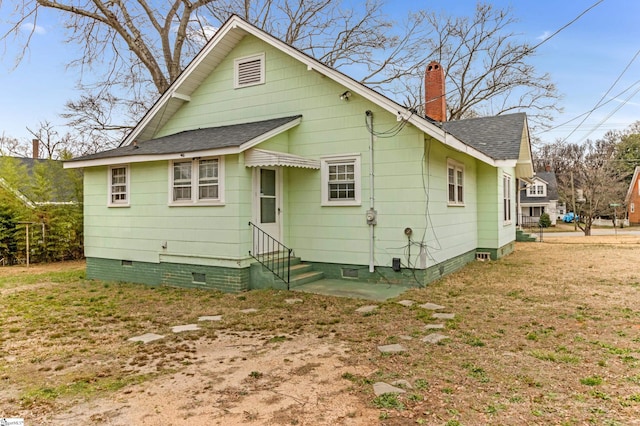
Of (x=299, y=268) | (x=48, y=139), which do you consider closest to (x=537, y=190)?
(x=299, y=268)

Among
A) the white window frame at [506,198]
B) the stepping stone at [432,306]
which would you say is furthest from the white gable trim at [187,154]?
the white window frame at [506,198]

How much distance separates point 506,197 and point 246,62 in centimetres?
1005

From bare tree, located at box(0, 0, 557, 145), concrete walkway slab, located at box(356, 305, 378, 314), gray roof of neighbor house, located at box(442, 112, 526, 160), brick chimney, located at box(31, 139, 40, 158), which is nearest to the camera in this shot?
concrete walkway slab, located at box(356, 305, 378, 314)

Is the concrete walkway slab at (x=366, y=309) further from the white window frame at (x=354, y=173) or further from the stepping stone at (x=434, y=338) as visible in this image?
the white window frame at (x=354, y=173)

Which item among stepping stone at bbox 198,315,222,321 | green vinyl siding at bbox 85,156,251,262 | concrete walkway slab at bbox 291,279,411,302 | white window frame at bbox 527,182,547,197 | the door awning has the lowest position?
stepping stone at bbox 198,315,222,321

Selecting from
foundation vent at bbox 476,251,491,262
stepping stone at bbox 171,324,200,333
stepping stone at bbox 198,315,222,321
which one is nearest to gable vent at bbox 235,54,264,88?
stepping stone at bbox 198,315,222,321

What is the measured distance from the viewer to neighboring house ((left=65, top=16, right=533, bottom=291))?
817 centimetres

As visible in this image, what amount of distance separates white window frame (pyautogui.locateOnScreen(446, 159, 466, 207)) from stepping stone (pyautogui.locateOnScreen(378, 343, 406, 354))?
5.68 metres

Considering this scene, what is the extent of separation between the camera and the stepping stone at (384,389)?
3502mm

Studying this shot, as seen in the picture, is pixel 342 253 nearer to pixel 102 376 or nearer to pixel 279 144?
pixel 279 144

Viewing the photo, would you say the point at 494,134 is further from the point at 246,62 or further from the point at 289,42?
the point at 289,42

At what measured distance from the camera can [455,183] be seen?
10461mm

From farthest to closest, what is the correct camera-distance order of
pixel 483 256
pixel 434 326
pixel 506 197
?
pixel 506 197 < pixel 483 256 < pixel 434 326

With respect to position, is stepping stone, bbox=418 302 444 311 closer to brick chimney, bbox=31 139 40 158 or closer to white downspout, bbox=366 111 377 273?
white downspout, bbox=366 111 377 273
